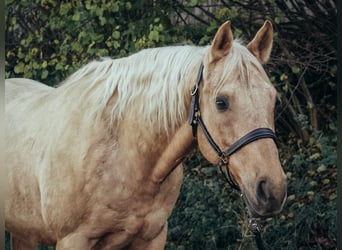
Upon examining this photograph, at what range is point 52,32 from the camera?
5.90 metres

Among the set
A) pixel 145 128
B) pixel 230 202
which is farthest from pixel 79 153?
pixel 230 202

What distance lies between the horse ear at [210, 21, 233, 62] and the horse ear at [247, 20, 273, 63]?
0.20 metres

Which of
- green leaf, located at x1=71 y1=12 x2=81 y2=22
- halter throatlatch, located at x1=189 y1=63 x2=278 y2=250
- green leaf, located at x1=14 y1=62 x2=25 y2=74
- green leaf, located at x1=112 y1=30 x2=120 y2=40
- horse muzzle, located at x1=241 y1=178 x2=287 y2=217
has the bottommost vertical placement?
green leaf, located at x1=14 y1=62 x2=25 y2=74

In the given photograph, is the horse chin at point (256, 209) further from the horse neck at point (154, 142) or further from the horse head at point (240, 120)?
the horse neck at point (154, 142)

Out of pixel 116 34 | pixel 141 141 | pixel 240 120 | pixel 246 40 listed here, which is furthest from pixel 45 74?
pixel 240 120

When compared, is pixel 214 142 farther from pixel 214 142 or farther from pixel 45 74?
pixel 45 74

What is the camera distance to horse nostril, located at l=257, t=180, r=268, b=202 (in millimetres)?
2689

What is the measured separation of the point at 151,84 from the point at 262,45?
510mm

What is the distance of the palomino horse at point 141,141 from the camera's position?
9.14 feet

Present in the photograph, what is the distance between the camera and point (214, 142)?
290 centimetres

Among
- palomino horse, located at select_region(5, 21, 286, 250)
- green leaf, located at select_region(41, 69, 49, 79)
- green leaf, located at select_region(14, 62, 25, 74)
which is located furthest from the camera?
green leaf, located at select_region(14, 62, 25, 74)

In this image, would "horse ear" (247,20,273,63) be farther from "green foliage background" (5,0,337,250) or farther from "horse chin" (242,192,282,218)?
"green foliage background" (5,0,337,250)

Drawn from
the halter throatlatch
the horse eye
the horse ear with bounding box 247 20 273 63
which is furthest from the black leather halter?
the horse ear with bounding box 247 20 273 63

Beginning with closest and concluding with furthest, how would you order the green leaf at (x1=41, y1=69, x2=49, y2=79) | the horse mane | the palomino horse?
the palomino horse, the horse mane, the green leaf at (x1=41, y1=69, x2=49, y2=79)
